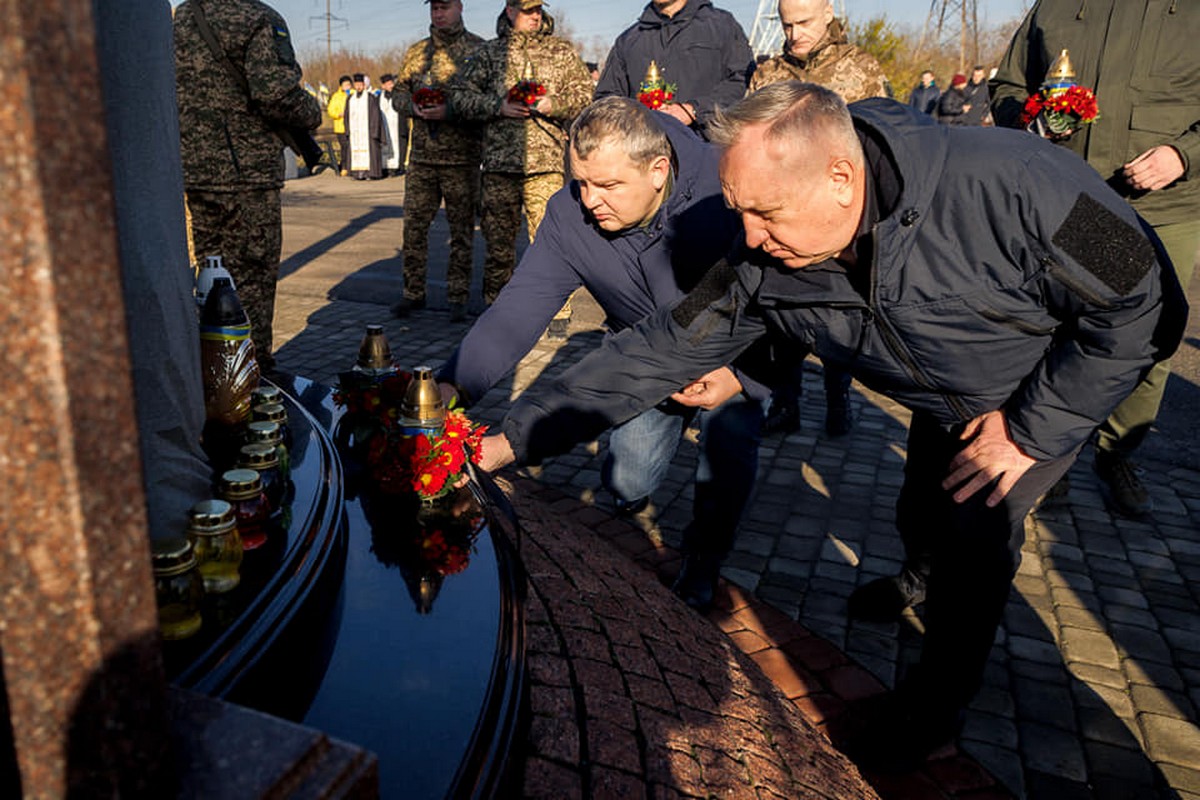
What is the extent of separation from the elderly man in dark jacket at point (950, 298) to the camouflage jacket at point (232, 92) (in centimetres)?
326

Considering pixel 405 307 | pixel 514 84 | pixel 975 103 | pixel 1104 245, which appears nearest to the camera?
pixel 1104 245

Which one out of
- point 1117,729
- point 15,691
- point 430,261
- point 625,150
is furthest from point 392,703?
point 430,261

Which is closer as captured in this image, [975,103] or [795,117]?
[795,117]

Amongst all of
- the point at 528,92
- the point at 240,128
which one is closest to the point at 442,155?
the point at 528,92

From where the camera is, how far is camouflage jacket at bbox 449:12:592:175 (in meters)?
6.71

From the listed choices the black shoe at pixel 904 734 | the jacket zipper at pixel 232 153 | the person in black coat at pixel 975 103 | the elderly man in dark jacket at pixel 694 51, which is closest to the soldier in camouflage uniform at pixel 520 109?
the elderly man in dark jacket at pixel 694 51

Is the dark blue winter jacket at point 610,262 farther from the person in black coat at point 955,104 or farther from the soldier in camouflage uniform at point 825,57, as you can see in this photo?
the person in black coat at point 955,104

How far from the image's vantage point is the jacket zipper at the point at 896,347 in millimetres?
2192

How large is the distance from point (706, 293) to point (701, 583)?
1159 millimetres

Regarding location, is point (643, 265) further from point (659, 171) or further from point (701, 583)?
point (701, 583)

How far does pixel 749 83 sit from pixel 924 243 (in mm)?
4031

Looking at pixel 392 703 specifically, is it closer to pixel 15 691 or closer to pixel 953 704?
pixel 15 691

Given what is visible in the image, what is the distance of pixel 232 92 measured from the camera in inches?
197

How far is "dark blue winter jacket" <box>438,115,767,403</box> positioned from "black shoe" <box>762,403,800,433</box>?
2.10 m
